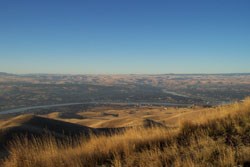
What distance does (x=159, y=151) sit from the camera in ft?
21.5

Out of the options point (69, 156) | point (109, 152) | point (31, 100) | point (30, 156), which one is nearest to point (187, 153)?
point (109, 152)

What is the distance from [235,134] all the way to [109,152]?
12.4ft

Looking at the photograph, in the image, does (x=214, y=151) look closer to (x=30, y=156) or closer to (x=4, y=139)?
(x=30, y=156)

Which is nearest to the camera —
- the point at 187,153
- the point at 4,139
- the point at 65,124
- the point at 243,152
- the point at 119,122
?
the point at 243,152

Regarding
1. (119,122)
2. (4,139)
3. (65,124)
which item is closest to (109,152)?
(4,139)

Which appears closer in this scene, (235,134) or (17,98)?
(235,134)

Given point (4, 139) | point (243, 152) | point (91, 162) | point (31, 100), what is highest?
point (243, 152)

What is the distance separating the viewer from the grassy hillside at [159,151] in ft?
19.6

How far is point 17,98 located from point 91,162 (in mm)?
174988

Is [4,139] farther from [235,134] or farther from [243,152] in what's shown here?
[243,152]

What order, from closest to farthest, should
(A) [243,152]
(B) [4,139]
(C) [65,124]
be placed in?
(A) [243,152] < (B) [4,139] < (C) [65,124]

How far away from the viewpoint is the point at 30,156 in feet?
21.9

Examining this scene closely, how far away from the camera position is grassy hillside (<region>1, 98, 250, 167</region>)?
5.98m

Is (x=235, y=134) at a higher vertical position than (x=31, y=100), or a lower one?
higher
